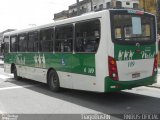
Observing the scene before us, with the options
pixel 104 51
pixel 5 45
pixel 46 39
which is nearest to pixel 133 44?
pixel 104 51

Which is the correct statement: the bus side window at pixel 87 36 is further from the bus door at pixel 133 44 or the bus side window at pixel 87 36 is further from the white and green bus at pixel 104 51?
the bus door at pixel 133 44

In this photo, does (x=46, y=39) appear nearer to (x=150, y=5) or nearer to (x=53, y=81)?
(x=53, y=81)

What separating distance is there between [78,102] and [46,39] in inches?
153

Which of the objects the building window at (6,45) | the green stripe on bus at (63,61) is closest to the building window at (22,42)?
the green stripe on bus at (63,61)

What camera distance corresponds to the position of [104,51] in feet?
31.2

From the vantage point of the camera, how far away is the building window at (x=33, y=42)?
47.2 ft

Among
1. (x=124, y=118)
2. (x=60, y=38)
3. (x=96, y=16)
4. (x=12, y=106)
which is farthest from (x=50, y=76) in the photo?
(x=124, y=118)

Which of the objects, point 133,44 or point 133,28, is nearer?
point 133,44

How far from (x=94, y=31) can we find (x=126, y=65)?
1433 millimetres

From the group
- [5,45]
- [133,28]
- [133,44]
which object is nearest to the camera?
[133,44]

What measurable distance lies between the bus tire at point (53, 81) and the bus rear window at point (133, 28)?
369 centimetres

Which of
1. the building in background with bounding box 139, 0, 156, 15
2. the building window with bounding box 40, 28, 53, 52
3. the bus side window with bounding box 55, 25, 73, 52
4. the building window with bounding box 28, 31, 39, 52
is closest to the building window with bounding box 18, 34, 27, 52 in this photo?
the building window with bounding box 28, 31, 39, 52

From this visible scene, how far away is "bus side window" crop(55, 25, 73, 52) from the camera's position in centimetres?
1142

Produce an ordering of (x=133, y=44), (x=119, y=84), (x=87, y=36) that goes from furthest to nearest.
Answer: (x=87, y=36)
(x=133, y=44)
(x=119, y=84)
